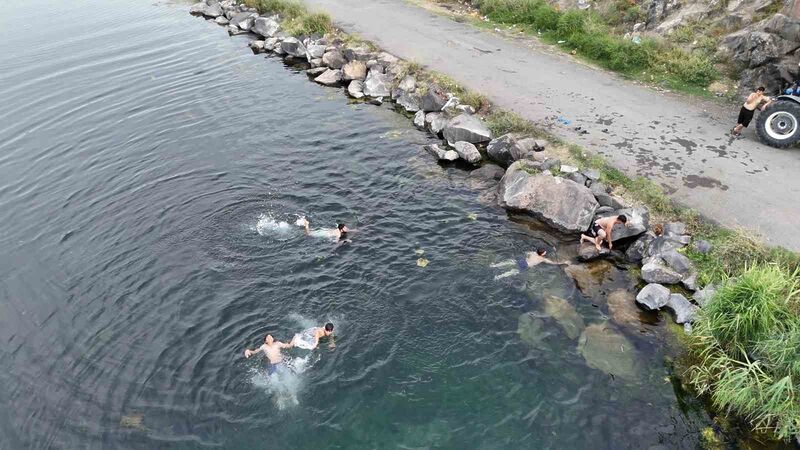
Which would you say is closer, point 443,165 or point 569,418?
point 569,418

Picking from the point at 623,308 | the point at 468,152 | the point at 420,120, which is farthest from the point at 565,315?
the point at 420,120

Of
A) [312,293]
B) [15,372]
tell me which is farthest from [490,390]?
[15,372]

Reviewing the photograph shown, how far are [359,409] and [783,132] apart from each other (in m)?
17.3

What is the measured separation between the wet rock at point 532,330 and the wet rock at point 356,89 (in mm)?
17115

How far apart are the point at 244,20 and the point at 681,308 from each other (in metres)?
35.0

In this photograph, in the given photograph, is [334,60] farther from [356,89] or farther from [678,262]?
[678,262]

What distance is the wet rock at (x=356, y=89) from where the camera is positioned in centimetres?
2828

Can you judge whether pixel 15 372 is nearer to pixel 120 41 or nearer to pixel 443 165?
pixel 443 165

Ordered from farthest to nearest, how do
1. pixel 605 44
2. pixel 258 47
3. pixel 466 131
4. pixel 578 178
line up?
pixel 258 47 → pixel 605 44 → pixel 466 131 → pixel 578 178

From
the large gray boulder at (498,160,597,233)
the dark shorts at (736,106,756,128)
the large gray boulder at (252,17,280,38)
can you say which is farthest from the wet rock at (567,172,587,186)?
the large gray boulder at (252,17,280,38)

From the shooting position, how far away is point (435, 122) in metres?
24.4

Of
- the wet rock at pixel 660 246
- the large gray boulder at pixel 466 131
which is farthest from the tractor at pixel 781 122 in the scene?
the large gray boulder at pixel 466 131

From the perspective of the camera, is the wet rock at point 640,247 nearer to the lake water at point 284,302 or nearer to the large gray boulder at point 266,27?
the lake water at point 284,302

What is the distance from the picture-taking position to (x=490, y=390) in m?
13.1
